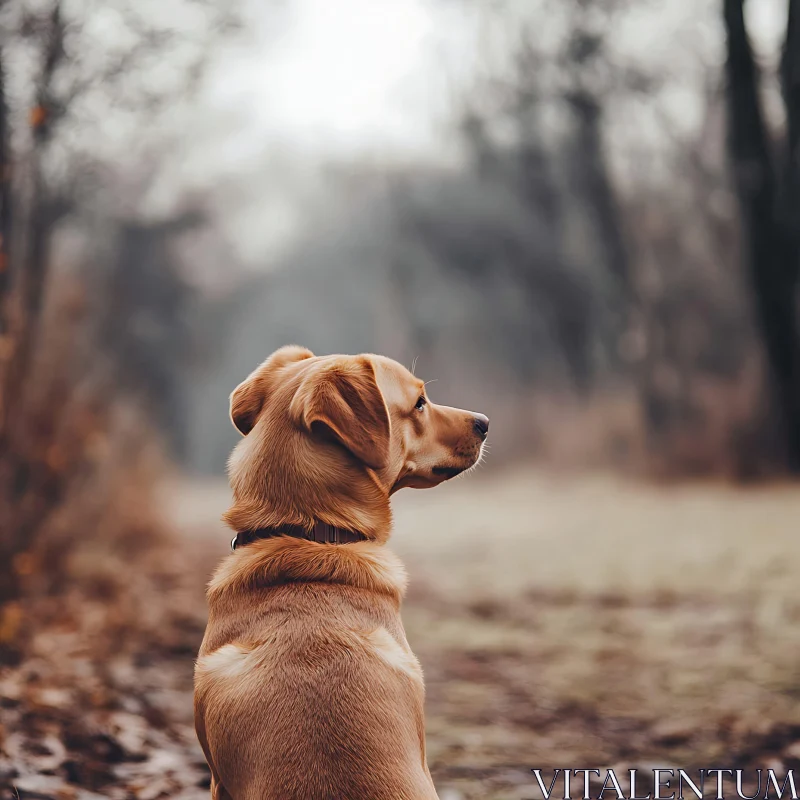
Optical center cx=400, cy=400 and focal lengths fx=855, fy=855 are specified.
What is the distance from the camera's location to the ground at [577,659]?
3783mm

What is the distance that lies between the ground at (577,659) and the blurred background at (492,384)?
34 mm

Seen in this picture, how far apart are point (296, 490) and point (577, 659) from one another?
Result: 141 inches

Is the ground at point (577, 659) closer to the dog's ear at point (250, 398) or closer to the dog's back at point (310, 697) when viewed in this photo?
the dog's back at point (310, 697)

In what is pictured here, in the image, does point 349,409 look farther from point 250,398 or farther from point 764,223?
point 764,223

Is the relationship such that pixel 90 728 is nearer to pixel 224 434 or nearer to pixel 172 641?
pixel 172 641

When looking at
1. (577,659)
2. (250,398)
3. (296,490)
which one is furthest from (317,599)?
(577,659)

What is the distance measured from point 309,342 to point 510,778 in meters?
24.9

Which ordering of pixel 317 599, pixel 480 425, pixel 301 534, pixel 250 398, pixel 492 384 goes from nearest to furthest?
pixel 317 599 < pixel 301 534 < pixel 250 398 < pixel 480 425 < pixel 492 384

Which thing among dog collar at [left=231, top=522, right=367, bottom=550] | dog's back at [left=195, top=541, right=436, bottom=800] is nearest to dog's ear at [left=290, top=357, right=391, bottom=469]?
dog collar at [left=231, top=522, right=367, bottom=550]

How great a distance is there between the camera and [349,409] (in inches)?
106

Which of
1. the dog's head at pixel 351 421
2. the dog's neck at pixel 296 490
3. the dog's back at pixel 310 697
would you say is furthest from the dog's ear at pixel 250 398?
the dog's back at pixel 310 697

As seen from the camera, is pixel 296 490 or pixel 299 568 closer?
pixel 299 568

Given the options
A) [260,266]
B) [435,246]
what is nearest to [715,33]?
[435,246]

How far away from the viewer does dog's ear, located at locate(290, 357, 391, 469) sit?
2.67 m
